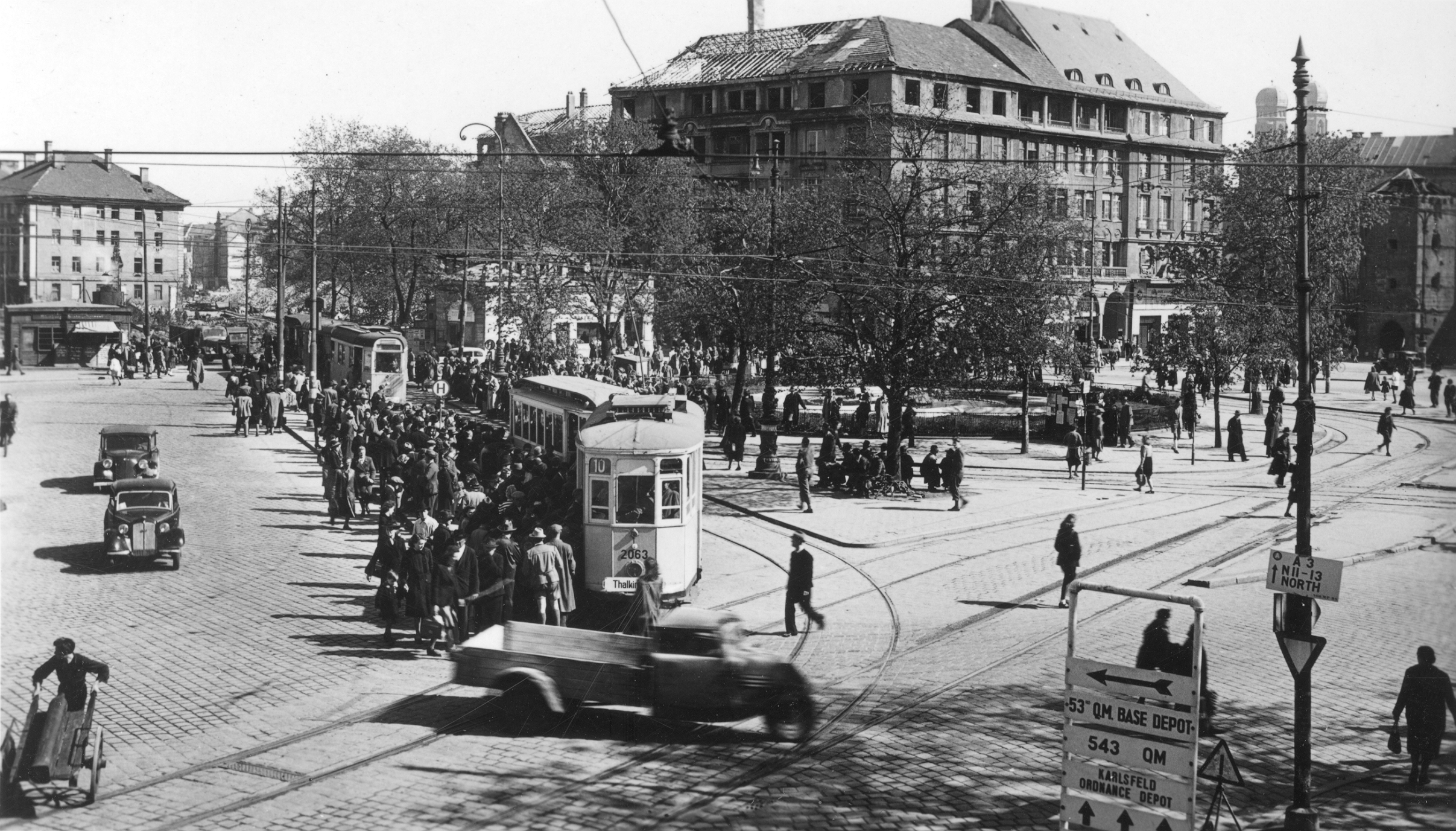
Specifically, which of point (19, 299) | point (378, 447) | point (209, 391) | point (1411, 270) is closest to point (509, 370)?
point (209, 391)

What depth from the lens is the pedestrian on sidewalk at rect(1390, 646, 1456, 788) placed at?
13.1 meters

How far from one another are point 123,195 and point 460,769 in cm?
1716

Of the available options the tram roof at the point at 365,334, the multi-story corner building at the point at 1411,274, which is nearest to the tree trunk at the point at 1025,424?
the multi-story corner building at the point at 1411,274

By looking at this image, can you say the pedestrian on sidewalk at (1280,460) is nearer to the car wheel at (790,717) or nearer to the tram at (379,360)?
the car wheel at (790,717)

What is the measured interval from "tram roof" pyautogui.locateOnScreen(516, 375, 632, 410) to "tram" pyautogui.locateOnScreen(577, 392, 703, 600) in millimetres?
2860

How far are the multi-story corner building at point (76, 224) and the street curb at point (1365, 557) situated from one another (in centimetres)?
1747

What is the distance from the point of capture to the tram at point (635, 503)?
19672 millimetres

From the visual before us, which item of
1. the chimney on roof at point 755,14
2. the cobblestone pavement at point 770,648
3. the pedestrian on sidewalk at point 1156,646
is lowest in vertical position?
the cobblestone pavement at point 770,648

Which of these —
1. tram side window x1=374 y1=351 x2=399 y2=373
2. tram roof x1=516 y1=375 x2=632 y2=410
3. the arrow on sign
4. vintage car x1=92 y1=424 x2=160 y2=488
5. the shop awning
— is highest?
the shop awning

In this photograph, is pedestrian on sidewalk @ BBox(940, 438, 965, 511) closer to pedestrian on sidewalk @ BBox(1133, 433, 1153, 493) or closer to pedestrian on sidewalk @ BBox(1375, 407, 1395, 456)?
pedestrian on sidewalk @ BBox(1133, 433, 1153, 493)

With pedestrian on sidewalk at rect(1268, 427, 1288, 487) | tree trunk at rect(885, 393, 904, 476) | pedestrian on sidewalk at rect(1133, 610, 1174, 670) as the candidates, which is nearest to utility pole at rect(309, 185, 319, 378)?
tree trunk at rect(885, 393, 904, 476)

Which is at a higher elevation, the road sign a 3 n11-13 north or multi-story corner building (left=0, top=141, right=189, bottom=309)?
multi-story corner building (left=0, top=141, right=189, bottom=309)

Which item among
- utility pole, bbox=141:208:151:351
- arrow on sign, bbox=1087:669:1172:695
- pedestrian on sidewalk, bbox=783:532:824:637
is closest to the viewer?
arrow on sign, bbox=1087:669:1172:695

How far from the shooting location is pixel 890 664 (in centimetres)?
1720
